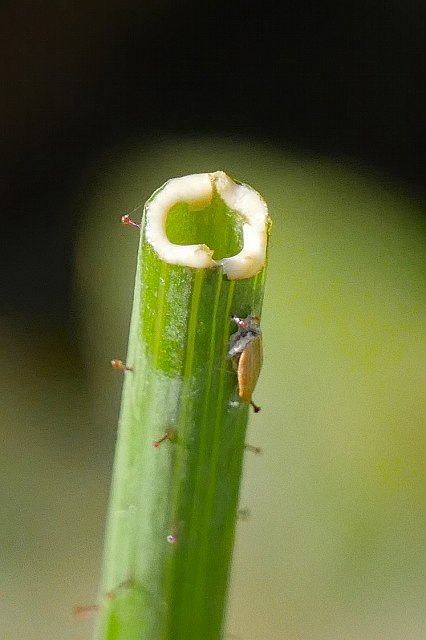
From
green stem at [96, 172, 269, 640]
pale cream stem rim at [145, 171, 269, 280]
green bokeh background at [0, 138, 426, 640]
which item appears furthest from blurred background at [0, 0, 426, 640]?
pale cream stem rim at [145, 171, 269, 280]

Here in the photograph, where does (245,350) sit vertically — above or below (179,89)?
below

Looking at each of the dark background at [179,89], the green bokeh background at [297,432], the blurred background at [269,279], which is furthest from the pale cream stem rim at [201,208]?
the dark background at [179,89]

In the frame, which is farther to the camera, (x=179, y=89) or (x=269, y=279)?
(x=179, y=89)

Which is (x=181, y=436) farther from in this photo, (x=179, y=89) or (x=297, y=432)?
(x=179, y=89)

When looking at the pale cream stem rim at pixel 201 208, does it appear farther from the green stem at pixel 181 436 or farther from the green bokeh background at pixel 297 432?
the green bokeh background at pixel 297 432

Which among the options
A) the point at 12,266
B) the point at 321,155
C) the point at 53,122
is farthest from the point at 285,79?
the point at 12,266

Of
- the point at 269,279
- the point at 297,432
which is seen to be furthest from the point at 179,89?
the point at 297,432

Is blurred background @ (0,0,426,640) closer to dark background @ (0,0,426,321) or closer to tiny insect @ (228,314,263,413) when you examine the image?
dark background @ (0,0,426,321)
